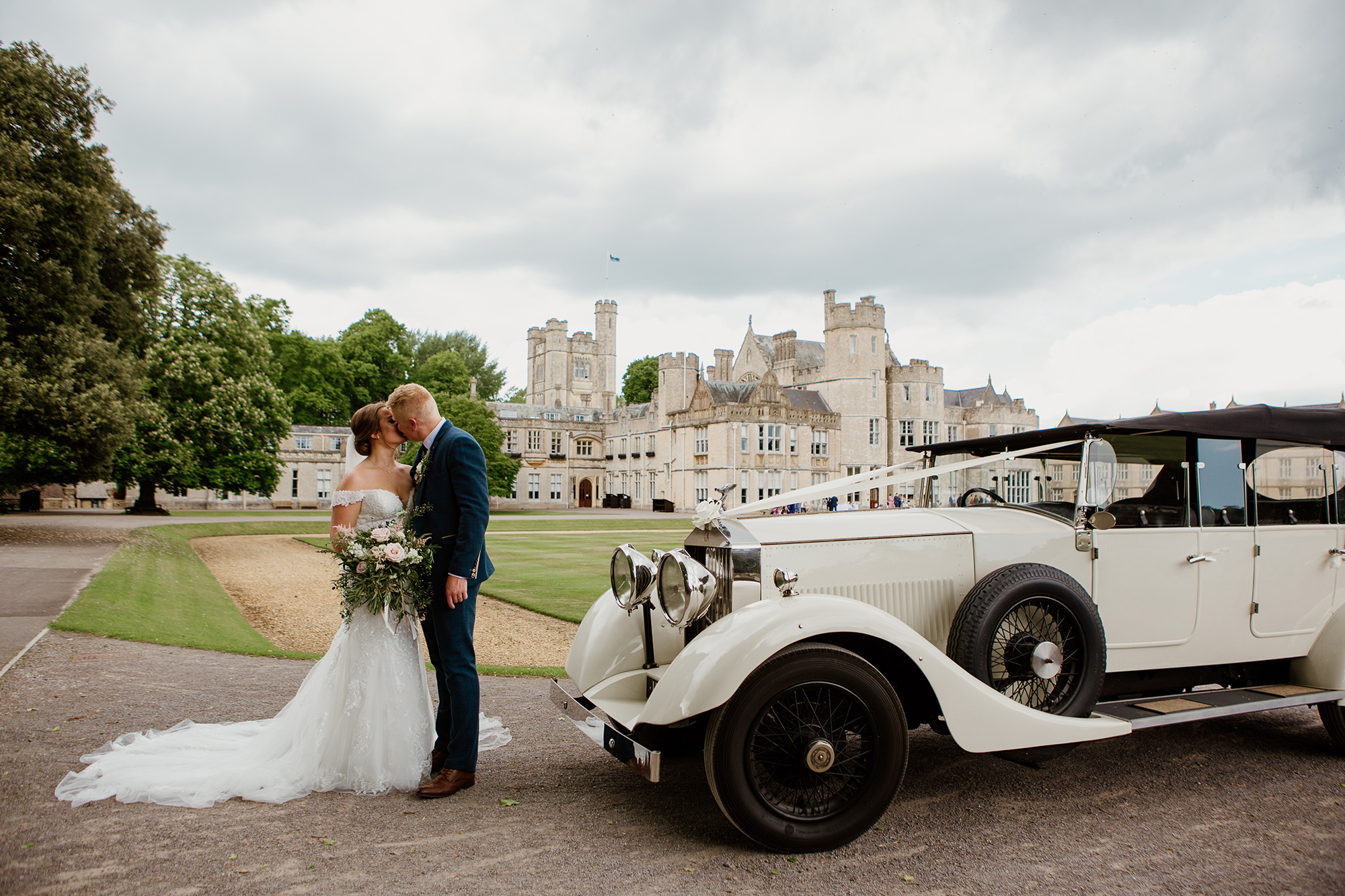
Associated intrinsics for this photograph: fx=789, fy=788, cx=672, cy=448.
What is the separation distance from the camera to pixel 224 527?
92.8ft

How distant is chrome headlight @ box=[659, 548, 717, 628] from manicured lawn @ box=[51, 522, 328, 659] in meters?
5.44

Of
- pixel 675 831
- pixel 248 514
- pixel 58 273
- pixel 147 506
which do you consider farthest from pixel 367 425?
pixel 248 514

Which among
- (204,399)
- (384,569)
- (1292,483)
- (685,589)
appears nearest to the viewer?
(685,589)

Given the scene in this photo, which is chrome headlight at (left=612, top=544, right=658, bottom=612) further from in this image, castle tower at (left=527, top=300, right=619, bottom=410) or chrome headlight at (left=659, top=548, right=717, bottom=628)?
castle tower at (left=527, top=300, right=619, bottom=410)

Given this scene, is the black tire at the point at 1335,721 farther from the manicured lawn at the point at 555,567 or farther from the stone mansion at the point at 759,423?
the stone mansion at the point at 759,423

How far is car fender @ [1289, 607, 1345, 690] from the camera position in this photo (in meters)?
5.15

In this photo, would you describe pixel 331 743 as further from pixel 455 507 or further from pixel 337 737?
pixel 455 507

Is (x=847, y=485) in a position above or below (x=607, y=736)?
above

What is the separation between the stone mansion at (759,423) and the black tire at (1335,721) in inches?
1807

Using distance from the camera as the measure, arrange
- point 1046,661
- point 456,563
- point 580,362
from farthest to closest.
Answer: point 580,362 → point 456,563 → point 1046,661

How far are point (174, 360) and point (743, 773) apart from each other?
89.8 ft

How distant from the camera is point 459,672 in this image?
4.49 meters

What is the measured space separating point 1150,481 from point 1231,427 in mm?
595

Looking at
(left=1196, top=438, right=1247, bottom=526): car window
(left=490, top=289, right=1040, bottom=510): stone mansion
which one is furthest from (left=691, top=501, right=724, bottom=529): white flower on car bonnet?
(left=490, top=289, right=1040, bottom=510): stone mansion
